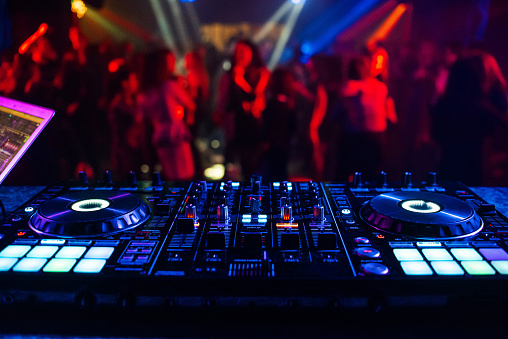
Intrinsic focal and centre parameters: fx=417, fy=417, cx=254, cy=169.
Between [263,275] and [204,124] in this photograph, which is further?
[204,124]

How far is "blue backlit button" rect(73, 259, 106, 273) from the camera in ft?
3.41

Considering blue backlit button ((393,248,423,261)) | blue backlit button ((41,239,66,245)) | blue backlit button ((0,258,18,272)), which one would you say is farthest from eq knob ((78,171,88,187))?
blue backlit button ((393,248,423,261))

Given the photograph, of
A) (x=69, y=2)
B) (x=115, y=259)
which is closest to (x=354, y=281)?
(x=115, y=259)

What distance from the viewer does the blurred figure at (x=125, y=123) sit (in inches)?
137

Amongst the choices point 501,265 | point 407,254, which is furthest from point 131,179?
point 501,265

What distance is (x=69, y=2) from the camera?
304 centimetres

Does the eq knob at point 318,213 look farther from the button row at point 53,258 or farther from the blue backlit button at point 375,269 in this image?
the button row at point 53,258

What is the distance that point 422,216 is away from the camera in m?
1.27

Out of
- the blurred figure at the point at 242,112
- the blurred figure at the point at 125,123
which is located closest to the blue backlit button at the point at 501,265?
the blurred figure at the point at 242,112

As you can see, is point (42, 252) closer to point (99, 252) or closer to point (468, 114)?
point (99, 252)

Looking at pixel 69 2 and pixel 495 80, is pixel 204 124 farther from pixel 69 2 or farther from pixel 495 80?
pixel 495 80

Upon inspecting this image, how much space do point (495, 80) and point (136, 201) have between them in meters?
2.85

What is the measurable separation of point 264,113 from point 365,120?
860mm

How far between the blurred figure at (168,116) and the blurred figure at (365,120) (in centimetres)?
133
